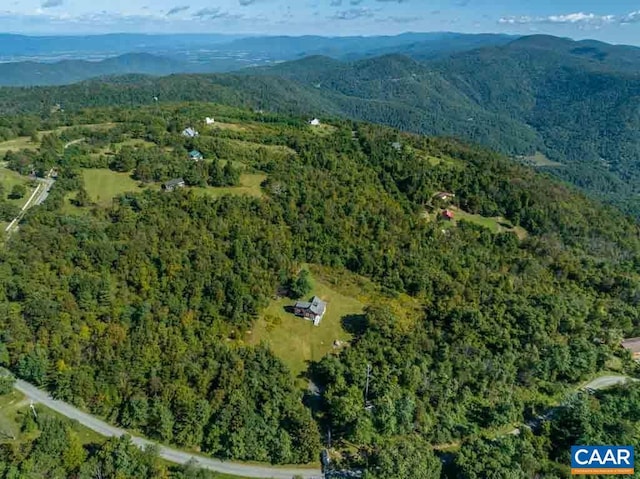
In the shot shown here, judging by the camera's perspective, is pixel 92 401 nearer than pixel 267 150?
Yes

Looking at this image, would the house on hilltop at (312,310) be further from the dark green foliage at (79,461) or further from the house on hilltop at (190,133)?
the house on hilltop at (190,133)

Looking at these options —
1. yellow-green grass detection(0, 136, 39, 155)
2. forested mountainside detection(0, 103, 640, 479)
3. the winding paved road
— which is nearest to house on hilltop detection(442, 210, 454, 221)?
forested mountainside detection(0, 103, 640, 479)

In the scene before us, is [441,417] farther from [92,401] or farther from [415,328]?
[92,401]

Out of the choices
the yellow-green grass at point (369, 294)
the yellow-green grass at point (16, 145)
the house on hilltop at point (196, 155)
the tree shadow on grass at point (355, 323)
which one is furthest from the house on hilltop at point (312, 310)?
the yellow-green grass at point (16, 145)

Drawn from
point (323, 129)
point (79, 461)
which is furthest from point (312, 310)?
point (323, 129)

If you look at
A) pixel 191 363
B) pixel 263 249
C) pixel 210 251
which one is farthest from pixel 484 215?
pixel 191 363

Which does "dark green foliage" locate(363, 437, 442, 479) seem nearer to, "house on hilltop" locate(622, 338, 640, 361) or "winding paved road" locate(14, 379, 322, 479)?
"winding paved road" locate(14, 379, 322, 479)
